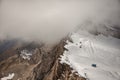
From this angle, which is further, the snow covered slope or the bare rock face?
the bare rock face

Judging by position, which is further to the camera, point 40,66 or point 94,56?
point 40,66

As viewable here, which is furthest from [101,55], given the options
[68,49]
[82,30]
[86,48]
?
[82,30]

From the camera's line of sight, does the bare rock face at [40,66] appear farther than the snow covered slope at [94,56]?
Yes

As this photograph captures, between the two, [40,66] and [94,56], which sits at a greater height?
[94,56]

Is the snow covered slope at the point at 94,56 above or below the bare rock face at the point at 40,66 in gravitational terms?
above
